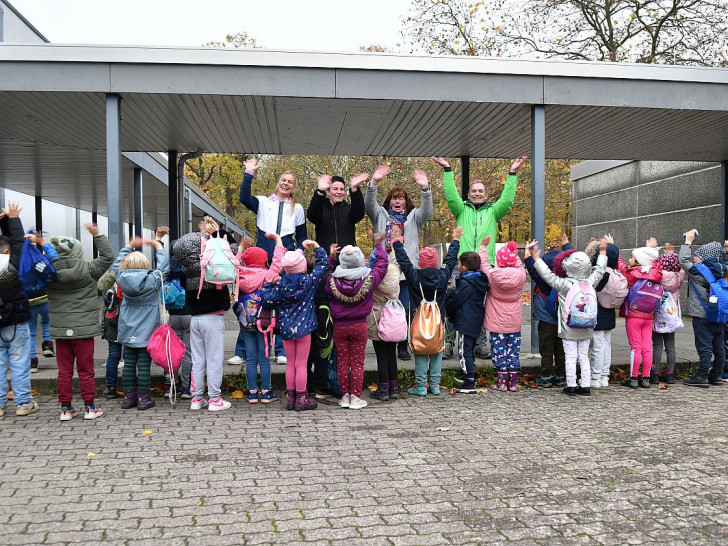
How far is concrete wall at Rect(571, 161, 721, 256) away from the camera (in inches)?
482

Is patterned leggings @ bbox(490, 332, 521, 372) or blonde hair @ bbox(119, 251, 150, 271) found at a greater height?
blonde hair @ bbox(119, 251, 150, 271)

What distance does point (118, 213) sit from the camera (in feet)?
22.1

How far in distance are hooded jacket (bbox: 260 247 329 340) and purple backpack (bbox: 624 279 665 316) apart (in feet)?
11.7

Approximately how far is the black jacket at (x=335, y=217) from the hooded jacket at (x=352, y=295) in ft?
3.19

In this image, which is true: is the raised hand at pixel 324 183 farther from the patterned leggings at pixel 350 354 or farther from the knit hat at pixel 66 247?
the knit hat at pixel 66 247

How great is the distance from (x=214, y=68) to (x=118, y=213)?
2005mm

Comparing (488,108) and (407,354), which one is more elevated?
(488,108)

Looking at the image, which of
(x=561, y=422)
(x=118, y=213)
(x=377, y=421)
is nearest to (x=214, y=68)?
(x=118, y=213)

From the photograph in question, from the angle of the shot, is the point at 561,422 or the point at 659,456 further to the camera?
the point at 561,422

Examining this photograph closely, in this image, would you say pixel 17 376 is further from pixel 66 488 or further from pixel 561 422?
pixel 561 422

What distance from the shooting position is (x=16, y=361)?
5.32 metres

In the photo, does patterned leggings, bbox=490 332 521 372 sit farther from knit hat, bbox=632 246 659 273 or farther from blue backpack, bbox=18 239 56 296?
blue backpack, bbox=18 239 56 296

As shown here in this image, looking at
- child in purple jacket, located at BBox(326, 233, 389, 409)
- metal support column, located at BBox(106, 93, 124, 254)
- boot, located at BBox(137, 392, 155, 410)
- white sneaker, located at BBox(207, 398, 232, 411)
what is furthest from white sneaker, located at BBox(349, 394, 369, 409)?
metal support column, located at BBox(106, 93, 124, 254)

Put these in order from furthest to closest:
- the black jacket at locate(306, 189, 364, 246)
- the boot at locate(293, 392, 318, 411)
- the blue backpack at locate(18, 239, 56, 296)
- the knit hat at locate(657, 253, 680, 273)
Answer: the knit hat at locate(657, 253, 680, 273) → the black jacket at locate(306, 189, 364, 246) → the boot at locate(293, 392, 318, 411) → the blue backpack at locate(18, 239, 56, 296)
